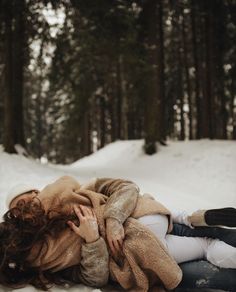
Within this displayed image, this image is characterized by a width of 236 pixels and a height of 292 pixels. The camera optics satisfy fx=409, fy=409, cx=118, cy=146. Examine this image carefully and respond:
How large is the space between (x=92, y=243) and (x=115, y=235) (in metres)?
0.19

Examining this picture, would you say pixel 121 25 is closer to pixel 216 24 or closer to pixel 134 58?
pixel 134 58

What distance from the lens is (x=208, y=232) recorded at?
3.49 metres

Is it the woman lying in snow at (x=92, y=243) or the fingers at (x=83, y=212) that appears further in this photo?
the fingers at (x=83, y=212)

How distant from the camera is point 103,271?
3238 mm

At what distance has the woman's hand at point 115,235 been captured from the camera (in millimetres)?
3227

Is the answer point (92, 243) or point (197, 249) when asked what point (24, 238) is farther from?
point (197, 249)

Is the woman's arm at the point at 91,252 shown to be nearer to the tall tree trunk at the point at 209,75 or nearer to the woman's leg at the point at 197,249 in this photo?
the woman's leg at the point at 197,249

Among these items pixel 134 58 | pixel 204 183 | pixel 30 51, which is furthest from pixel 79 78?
pixel 204 183

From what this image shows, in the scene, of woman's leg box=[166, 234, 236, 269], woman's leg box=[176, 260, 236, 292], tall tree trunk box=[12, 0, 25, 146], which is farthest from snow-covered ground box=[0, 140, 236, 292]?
woman's leg box=[176, 260, 236, 292]

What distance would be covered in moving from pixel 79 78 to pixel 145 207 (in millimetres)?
20248

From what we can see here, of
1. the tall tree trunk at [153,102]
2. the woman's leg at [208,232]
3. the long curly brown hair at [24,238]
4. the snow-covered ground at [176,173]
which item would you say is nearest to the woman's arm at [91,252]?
the long curly brown hair at [24,238]

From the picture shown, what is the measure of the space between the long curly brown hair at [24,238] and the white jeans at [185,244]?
0.68 m

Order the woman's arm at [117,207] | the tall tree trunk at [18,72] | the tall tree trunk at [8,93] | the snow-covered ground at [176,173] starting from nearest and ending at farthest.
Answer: the woman's arm at [117,207] < the snow-covered ground at [176,173] < the tall tree trunk at [8,93] < the tall tree trunk at [18,72]

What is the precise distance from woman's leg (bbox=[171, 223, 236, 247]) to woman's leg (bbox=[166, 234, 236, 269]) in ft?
0.13
